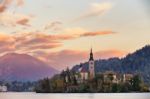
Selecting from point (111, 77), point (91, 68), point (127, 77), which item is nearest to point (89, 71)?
point (91, 68)

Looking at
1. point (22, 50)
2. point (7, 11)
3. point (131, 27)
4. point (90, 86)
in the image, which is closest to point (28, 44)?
point (22, 50)

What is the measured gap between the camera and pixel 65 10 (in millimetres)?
4328

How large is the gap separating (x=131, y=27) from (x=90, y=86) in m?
0.70

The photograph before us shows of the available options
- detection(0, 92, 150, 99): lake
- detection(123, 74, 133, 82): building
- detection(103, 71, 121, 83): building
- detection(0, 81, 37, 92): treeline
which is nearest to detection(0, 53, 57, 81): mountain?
detection(0, 81, 37, 92): treeline

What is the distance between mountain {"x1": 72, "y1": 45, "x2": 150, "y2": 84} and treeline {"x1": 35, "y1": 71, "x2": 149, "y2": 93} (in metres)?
0.07

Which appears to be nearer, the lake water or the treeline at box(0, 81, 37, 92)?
the lake water

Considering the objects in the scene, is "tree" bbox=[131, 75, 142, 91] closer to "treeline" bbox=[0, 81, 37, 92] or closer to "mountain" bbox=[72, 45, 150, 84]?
"mountain" bbox=[72, 45, 150, 84]

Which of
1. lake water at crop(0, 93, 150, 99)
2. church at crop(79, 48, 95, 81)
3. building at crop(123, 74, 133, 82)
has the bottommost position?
lake water at crop(0, 93, 150, 99)

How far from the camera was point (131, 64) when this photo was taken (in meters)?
4.33

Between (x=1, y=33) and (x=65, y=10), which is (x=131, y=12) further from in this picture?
(x=1, y=33)

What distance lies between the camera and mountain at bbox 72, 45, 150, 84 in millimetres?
4281

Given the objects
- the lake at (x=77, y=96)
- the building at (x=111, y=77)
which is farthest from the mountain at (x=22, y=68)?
the building at (x=111, y=77)

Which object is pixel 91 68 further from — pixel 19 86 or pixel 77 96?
pixel 19 86

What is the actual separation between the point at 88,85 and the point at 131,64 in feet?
1.53
